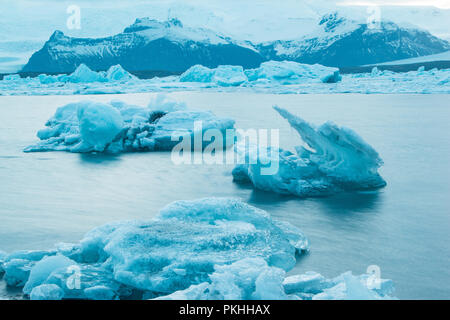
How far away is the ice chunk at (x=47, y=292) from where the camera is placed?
10.2 feet

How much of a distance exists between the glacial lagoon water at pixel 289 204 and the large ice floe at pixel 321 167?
0.17 m

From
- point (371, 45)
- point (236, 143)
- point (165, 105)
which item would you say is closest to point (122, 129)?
point (165, 105)

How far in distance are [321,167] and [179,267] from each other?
323 centimetres

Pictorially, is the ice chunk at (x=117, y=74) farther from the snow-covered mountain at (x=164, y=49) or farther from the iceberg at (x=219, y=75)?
the snow-covered mountain at (x=164, y=49)

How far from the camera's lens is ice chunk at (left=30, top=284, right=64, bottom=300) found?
3.11 m

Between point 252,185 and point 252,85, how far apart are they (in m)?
26.3

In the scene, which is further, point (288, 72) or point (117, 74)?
point (117, 74)

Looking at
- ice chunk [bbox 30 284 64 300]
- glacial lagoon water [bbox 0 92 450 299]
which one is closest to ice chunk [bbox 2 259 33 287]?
glacial lagoon water [bbox 0 92 450 299]

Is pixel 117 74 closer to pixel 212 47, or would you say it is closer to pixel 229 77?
pixel 229 77

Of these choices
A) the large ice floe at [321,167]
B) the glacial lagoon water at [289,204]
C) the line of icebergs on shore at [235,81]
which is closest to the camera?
the glacial lagoon water at [289,204]

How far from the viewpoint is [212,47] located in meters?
61.9

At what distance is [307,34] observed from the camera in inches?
2913

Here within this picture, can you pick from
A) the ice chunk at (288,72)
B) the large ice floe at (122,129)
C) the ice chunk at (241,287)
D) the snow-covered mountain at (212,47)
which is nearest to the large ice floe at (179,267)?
the ice chunk at (241,287)
